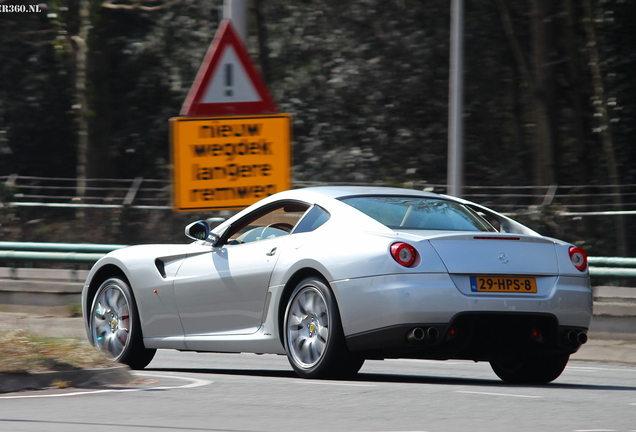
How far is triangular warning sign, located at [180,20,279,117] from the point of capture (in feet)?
29.8

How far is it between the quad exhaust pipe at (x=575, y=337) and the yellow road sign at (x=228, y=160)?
2.63m

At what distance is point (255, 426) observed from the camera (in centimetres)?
562

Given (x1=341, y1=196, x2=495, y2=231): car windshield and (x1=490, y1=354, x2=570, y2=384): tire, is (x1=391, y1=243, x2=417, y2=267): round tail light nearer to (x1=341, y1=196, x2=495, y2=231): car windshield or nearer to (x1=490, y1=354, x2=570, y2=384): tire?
(x1=341, y1=196, x2=495, y2=231): car windshield

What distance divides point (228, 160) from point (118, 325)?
1.58 m

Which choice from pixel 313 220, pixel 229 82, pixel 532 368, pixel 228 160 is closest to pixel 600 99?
pixel 229 82

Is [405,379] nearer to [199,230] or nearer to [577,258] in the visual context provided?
[577,258]

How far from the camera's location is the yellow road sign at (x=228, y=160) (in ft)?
29.6

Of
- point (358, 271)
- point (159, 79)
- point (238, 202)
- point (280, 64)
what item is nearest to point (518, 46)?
point (280, 64)

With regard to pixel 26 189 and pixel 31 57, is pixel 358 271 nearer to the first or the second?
pixel 26 189

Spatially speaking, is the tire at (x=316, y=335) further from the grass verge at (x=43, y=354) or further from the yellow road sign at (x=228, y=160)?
the yellow road sign at (x=228, y=160)

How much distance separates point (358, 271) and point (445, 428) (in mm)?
1852

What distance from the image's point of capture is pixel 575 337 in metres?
7.70

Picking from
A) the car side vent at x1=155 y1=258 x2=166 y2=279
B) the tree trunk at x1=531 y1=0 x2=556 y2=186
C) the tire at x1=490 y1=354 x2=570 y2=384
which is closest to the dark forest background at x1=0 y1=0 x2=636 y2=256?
the tree trunk at x1=531 y1=0 x2=556 y2=186

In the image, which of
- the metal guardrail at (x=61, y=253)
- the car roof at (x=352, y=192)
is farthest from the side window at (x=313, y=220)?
the metal guardrail at (x=61, y=253)
